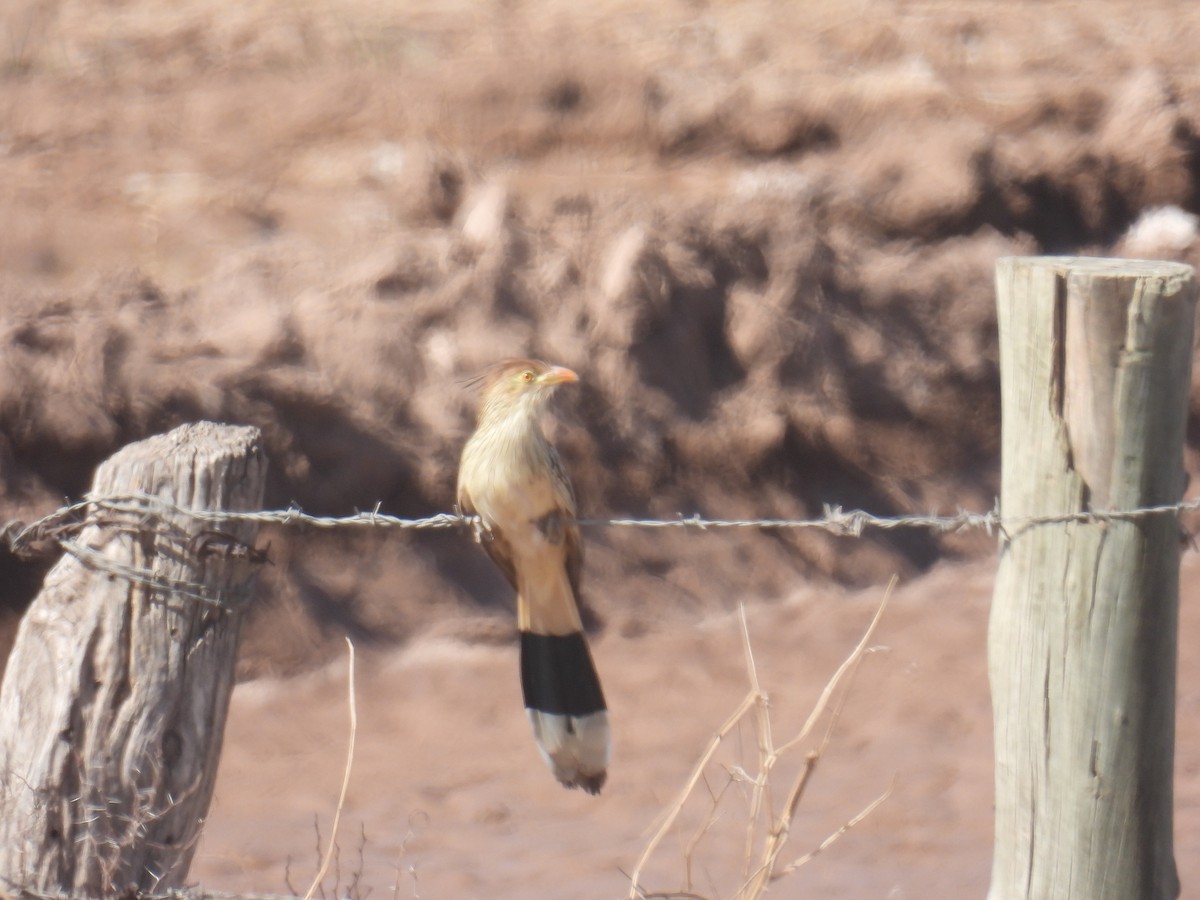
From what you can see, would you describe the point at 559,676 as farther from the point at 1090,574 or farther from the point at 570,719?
the point at 1090,574

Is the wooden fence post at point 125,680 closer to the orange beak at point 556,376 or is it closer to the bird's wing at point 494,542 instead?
the bird's wing at point 494,542

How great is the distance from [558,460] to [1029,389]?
5.60 feet

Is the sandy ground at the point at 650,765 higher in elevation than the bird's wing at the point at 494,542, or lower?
lower

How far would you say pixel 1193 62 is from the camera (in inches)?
398

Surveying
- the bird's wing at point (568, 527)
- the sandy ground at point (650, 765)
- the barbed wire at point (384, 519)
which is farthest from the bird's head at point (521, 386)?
the sandy ground at point (650, 765)

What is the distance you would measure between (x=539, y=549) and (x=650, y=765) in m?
2.98

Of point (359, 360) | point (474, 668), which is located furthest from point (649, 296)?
point (474, 668)

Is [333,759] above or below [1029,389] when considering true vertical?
below

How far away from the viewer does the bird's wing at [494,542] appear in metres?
3.58

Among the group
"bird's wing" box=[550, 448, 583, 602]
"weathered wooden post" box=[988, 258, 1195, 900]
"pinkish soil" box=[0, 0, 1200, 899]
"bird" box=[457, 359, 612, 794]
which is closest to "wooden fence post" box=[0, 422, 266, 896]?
"bird" box=[457, 359, 612, 794]

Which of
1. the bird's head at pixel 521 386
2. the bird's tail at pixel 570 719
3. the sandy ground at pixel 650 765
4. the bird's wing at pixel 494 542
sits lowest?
the sandy ground at pixel 650 765

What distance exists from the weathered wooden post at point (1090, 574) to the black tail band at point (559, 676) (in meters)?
1.18

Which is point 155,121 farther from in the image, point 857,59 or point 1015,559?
point 1015,559

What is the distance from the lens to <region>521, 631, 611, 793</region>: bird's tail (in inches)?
128
